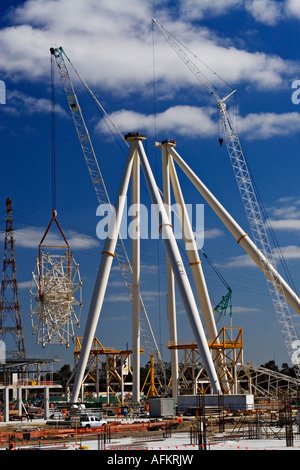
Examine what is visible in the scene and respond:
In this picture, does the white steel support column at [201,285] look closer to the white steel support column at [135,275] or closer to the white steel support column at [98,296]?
the white steel support column at [135,275]

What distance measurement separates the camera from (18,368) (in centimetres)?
11375

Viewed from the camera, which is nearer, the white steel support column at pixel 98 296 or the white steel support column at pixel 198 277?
the white steel support column at pixel 98 296

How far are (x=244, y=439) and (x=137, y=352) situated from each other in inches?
1866

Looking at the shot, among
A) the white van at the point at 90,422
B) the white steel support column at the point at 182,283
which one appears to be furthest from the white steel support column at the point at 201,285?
the white van at the point at 90,422

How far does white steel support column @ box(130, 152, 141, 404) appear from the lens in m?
109

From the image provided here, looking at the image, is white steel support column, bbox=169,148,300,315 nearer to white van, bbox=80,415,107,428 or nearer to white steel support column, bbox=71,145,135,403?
white steel support column, bbox=71,145,135,403

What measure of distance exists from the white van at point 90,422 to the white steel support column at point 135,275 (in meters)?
26.1

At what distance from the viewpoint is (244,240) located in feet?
360

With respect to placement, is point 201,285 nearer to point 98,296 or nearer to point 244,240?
point 244,240

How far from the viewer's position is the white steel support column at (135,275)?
109 metres

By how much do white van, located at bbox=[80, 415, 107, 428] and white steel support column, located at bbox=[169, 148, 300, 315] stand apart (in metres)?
37.5

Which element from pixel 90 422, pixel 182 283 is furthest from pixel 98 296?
pixel 90 422

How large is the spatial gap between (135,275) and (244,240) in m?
17.3
